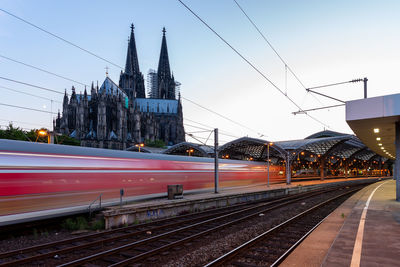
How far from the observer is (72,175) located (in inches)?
580

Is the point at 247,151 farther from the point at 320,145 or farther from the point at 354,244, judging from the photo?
the point at 354,244

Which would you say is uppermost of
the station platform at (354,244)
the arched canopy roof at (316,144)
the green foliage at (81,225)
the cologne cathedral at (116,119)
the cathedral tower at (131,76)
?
the cathedral tower at (131,76)

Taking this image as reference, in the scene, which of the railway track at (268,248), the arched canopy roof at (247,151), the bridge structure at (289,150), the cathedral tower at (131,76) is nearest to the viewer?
the railway track at (268,248)

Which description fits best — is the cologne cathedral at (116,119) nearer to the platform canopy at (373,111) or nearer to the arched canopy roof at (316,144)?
the arched canopy roof at (316,144)

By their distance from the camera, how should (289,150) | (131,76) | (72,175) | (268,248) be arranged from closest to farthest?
(268,248), (72,175), (289,150), (131,76)

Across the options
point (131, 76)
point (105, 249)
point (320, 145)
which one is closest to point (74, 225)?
point (105, 249)

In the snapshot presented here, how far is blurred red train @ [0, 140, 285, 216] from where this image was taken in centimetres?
1227

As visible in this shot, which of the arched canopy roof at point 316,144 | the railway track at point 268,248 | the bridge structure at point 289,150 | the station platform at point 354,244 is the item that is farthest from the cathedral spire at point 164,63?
the station platform at point 354,244

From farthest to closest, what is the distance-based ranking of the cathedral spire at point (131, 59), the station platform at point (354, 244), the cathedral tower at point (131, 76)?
the cathedral spire at point (131, 59) → the cathedral tower at point (131, 76) → the station platform at point (354, 244)

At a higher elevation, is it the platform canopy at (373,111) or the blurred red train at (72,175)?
the platform canopy at (373,111)

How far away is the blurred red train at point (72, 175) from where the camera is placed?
12.3m

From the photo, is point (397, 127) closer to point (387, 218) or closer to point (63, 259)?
point (387, 218)

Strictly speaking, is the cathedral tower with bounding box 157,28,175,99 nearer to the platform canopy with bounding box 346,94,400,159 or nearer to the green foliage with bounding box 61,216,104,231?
the platform canopy with bounding box 346,94,400,159

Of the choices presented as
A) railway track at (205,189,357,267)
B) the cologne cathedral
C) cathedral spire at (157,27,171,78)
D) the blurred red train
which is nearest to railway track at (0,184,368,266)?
railway track at (205,189,357,267)
